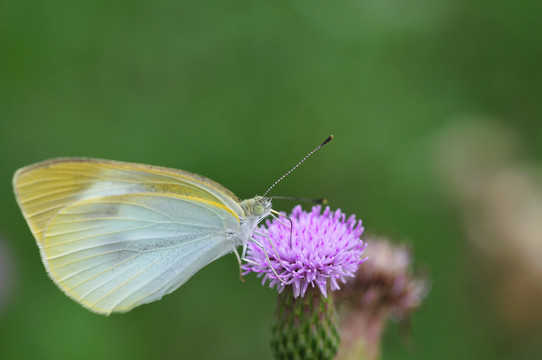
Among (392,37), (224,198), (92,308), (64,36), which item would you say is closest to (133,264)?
(92,308)

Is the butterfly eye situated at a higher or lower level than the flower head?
higher

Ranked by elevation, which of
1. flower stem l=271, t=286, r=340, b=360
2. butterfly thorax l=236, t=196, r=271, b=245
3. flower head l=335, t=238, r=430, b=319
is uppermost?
butterfly thorax l=236, t=196, r=271, b=245

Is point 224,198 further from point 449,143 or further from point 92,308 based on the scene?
point 449,143

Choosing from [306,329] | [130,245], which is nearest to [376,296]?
[306,329]

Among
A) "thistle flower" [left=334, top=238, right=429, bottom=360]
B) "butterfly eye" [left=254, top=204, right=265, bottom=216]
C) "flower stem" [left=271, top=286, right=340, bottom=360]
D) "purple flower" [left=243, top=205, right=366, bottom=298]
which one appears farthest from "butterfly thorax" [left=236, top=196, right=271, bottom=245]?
"thistle flower" [left=334, top=238, right=429, bottom=360]

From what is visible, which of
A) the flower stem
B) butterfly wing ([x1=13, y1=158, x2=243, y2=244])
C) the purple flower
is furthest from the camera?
butterfly wing ([x1=13, y1=158, x2=243, y2=244])

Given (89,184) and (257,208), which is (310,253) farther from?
(89,184)

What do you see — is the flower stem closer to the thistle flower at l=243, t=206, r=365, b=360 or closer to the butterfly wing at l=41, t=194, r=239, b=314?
the thistle flower at l=243, t=206, r=365, b=360
